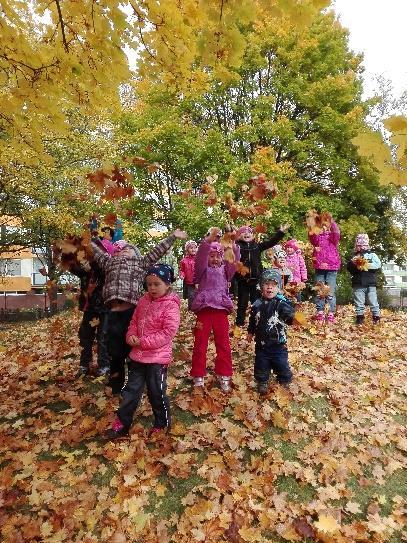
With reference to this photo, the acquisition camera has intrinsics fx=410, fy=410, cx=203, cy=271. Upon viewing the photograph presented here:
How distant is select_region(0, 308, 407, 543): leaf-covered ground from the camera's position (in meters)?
3.20

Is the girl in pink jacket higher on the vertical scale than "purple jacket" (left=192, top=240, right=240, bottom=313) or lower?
lower

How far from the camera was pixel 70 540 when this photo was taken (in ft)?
9.93

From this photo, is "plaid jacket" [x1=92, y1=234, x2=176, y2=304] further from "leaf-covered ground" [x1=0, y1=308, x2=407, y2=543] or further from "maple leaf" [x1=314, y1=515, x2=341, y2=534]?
"maple leaf" [x1=314, y1=515, x2=341, y2=534]

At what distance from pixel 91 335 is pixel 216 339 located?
177 centimetres

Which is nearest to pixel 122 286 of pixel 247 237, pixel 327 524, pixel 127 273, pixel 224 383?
pixel 127 273

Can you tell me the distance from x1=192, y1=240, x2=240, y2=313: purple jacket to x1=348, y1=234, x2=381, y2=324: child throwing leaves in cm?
393

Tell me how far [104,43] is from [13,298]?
29402 millimetres

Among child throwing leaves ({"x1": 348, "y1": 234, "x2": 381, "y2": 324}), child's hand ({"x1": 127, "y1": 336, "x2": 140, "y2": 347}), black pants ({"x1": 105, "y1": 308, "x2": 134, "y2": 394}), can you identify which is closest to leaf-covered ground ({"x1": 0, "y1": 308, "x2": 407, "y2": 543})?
black pants ({"x1": 105, "y1": 308, "x2": 134, "y2": 394})

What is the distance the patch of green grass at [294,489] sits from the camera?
11.7 ft

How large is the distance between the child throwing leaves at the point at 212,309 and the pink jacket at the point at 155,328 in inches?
35.3

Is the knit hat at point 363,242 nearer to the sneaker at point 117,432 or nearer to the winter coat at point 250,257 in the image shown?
the winter coat at point 250,257

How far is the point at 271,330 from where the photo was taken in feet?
16.6

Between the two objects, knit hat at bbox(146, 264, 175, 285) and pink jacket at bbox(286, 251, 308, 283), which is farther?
pink jacket at bbox(286, 251, 308, 283)

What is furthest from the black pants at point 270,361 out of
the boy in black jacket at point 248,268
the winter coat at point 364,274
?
the winter coat at point 364,274
